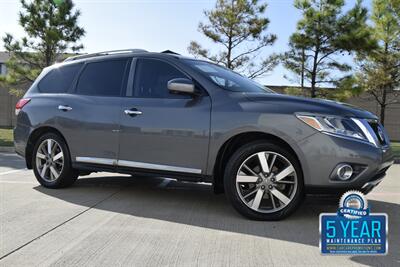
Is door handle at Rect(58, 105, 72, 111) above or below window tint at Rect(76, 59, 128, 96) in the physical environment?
below

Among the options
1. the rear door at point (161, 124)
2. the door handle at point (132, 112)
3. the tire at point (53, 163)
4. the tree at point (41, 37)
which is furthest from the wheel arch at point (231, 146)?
the tree at point (41, 37)

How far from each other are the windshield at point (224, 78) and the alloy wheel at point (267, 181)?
3.08 feet

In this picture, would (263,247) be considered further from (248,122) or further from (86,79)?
(86,79)

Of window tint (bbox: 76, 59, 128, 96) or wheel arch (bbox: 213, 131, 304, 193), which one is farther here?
window tint (bbox: 76, 59, 128, 96)

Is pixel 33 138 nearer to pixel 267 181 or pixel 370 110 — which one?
pixel 267 181

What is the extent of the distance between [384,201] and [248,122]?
2.48 meters

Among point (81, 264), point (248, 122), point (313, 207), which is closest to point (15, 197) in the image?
point (81, 264)

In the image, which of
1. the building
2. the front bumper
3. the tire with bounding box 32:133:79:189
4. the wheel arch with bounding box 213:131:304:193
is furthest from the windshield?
the building

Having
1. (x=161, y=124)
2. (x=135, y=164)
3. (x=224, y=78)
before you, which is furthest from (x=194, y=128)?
(x=135, y=164)

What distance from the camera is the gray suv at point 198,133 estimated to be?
4539 mm

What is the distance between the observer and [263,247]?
3949 mm

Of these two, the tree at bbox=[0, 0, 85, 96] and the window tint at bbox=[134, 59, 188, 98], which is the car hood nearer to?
the window tint at bbox=[134, 59, 188, 98]

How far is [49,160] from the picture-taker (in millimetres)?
6340

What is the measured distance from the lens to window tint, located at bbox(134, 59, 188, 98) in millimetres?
5484
